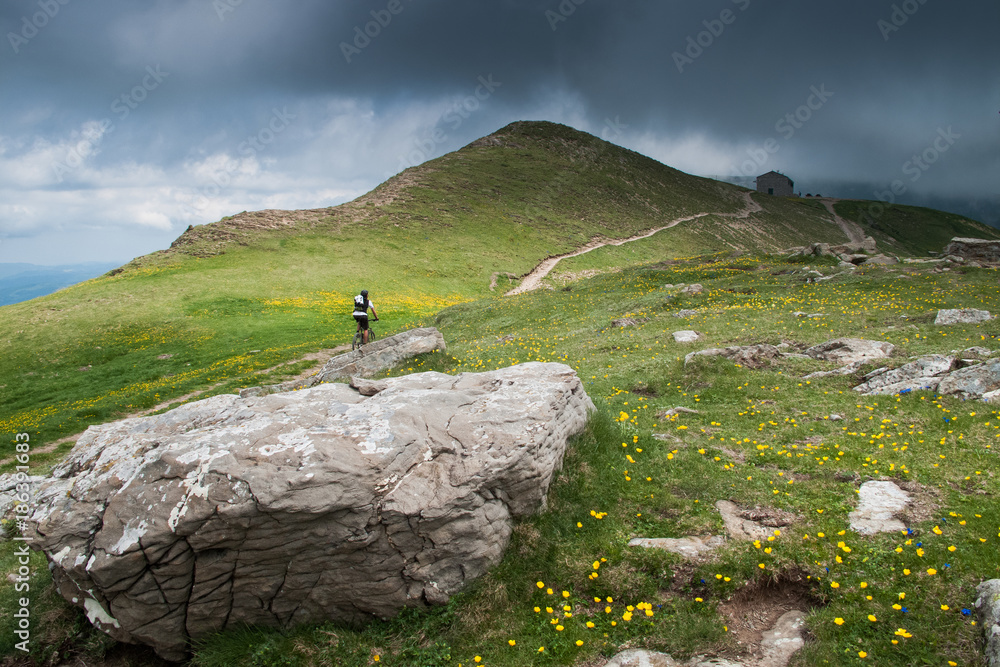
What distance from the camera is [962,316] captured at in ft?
64.1

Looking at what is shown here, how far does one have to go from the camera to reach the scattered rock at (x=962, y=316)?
19156 millimetres

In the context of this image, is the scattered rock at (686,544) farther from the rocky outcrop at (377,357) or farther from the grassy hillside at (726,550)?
the rocky outcrop at (377,357)

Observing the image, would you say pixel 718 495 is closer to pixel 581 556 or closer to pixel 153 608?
pixel 581 556

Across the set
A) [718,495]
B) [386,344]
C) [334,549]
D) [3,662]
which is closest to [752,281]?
[386,344]

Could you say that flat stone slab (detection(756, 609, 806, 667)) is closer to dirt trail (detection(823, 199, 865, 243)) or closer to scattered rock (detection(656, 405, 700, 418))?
scattered rock (detection(656, 405, 700, 418))

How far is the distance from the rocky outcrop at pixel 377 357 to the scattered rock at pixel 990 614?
1898 cm

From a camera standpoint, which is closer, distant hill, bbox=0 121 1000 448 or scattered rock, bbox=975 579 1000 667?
scattered rock, bbox=975 579 1000 667

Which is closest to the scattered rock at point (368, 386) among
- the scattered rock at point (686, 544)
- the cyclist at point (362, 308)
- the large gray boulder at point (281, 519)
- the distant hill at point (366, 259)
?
the large gray boulder at point (281, 519)

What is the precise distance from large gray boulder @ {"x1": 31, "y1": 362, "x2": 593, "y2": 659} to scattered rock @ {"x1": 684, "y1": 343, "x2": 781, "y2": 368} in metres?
10.8

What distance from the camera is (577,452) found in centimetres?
1034

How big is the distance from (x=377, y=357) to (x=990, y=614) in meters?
20.0

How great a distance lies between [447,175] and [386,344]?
3367 inches

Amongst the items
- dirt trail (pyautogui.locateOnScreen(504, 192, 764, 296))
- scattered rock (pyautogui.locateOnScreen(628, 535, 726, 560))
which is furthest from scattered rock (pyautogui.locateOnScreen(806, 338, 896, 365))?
dirt trail (pyautogui.locateOnScreen(504, 192, 764, 296))

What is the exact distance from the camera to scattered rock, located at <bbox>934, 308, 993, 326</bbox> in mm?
19156
